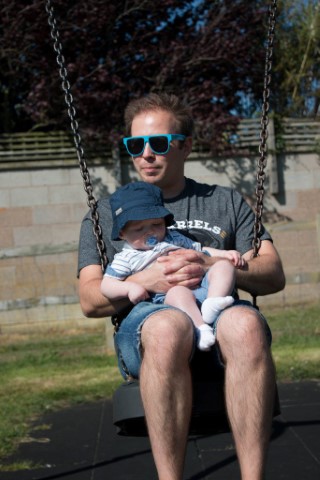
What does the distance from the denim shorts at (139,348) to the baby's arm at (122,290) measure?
0.03m

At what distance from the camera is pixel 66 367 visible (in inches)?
279

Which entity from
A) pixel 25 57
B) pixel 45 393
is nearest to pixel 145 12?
pixel 25 57

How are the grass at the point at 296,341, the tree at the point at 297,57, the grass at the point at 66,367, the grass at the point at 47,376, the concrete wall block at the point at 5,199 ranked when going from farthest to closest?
the tree at the point at 297,57 → the concrete wall block at the point at 5,199 → the grass at the point at 296,341 → the grass at the point at 66,367 → the grass at the point at 47,376

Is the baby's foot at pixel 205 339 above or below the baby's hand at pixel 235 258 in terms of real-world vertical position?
below

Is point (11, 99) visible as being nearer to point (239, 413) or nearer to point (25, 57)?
point (25, 57)

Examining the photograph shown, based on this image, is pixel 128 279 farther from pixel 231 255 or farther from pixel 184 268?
pixel 231 255

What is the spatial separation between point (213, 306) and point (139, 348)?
273 millimetres

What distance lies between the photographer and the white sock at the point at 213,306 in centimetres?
278

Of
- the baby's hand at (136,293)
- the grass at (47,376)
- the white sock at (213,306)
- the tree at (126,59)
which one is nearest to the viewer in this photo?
the white sock at (213,306)

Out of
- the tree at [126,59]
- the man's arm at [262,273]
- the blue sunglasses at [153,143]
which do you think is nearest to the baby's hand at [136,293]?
the man's arm at [262,273]

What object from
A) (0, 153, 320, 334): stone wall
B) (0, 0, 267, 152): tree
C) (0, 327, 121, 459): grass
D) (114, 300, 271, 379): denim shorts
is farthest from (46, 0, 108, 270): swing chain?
(0, 0, 267, 152): tree

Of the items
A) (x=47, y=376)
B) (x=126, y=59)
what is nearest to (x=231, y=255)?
(x=47, y=376)

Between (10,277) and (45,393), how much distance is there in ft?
11.8

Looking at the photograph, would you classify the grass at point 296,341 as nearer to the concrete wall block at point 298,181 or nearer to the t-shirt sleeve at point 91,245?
the concrete wall block at point 298,181
